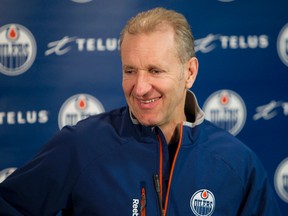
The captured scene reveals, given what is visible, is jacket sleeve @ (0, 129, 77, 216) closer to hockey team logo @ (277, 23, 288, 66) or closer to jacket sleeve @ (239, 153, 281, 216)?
jacket sleeve @ (239, 153, 281, 216)

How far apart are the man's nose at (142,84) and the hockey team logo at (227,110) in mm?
786

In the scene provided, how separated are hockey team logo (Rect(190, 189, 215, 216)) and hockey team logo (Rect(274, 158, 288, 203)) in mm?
843

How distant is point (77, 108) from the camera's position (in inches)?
74.6

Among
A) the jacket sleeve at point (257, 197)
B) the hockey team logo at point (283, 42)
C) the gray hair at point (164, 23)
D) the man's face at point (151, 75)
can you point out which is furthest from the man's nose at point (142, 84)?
the hockey team logo at point (283, 42)

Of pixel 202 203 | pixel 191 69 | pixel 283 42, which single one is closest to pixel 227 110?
pixel 283 42

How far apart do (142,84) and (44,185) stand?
0.36m

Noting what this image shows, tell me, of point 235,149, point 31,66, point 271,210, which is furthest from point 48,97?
point 271,210

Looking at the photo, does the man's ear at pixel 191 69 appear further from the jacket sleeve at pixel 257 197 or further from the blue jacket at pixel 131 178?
the jacket sleeve at pixel 257 197

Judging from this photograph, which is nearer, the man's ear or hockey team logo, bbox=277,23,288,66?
the man's ear

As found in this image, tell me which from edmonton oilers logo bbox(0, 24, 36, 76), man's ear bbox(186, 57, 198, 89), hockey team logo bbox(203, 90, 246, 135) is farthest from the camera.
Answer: hockey team logo bbox(203, 90, 246, 135)

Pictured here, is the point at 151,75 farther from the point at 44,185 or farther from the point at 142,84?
the point at 44,185

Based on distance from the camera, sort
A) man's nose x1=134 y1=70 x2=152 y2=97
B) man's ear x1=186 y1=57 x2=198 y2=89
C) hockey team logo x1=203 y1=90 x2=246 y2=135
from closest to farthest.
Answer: man's nose x1=134 y1=70 x2=152 y2=97, man's ear x1=186 y1=57 x2=198 y2=89, hockey team logo x1=203 y1=90 x2=246 y2=135

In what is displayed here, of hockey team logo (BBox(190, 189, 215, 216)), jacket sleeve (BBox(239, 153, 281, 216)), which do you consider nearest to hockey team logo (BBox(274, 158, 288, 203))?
jacket sleeve (BBox(239, 153, 281, 216))

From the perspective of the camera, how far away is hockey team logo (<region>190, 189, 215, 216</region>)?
4.12 ft
